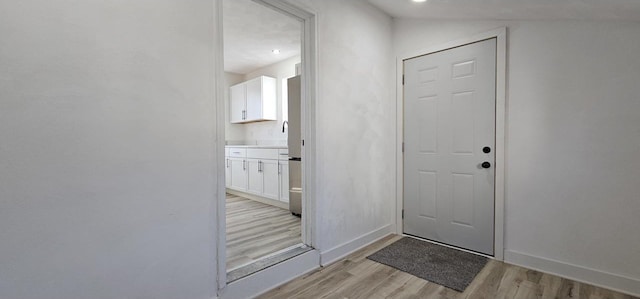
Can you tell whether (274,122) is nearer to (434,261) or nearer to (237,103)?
(237,103)

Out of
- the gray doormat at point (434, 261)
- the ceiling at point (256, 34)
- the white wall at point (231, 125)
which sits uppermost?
the ceiling at point (256, 34)

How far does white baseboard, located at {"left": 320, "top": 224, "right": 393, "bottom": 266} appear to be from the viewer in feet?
8.12

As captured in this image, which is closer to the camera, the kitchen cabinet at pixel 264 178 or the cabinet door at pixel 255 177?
the kitchen cabinet at pixel 264 178

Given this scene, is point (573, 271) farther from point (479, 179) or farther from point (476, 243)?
point (479, 179)

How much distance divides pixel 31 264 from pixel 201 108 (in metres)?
1.02

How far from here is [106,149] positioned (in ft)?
4.47

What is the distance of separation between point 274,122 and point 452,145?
11.2 ft

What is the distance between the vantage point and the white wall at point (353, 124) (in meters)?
2.47

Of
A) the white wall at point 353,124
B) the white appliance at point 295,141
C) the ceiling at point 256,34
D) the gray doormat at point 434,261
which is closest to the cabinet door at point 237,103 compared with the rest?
the ceiling at point 256,34

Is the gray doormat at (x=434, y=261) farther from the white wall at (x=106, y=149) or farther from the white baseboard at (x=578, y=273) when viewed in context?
the white wall at (x=106, y=149)

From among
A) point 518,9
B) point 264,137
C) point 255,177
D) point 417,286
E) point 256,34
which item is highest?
point 256,34

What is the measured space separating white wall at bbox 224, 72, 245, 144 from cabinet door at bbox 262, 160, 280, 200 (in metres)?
1.96

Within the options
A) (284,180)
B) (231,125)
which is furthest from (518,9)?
(231,125)

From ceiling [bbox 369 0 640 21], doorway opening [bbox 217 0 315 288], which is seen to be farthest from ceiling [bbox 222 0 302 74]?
ceiling [bbox 369 0 640 21]
